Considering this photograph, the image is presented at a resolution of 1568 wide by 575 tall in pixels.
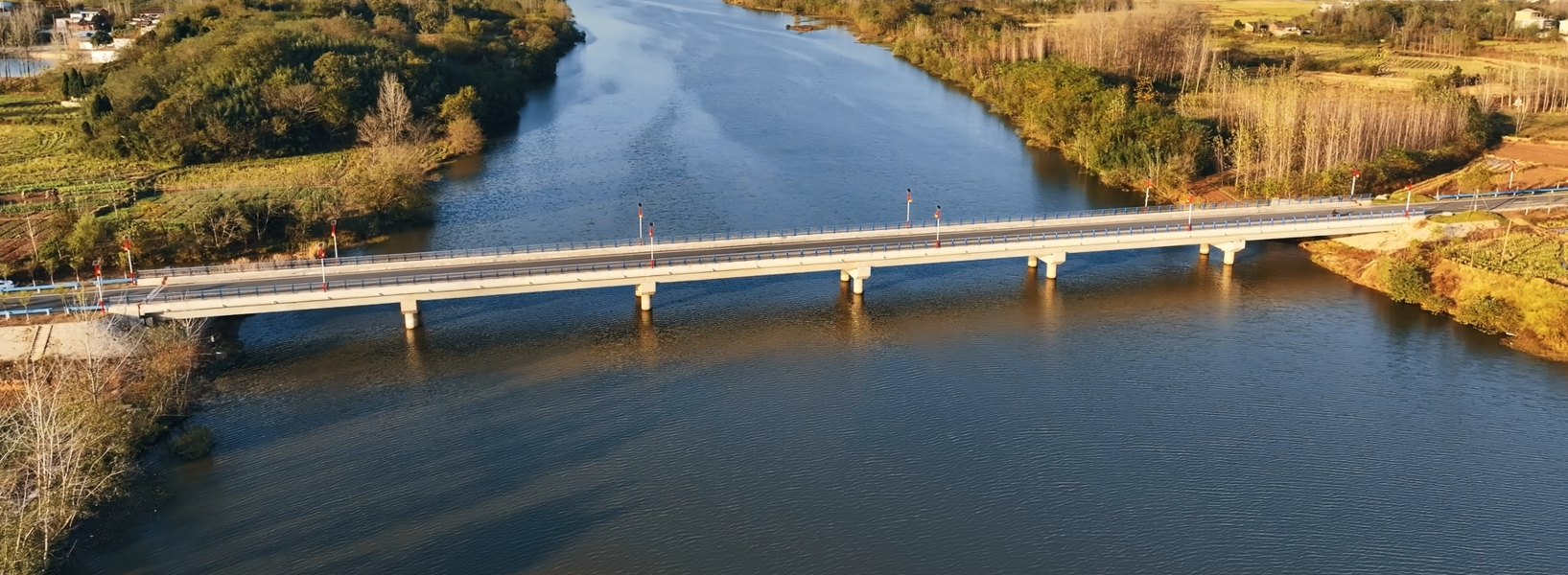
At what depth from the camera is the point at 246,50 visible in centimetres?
7919

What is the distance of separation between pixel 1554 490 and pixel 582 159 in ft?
193

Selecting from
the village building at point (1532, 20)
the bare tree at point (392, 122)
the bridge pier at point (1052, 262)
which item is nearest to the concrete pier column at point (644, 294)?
the bridge pier at point (1052, 262)

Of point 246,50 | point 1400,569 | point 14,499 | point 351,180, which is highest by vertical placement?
point 246,50

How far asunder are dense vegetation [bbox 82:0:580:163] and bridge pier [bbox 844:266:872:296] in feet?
142

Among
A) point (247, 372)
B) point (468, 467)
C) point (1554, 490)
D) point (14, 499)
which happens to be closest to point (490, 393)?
point (468, 467)

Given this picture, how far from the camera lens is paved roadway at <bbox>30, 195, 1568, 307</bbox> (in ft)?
147

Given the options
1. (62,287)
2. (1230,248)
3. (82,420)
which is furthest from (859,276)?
(62,287)

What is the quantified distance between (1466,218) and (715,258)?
124 ft

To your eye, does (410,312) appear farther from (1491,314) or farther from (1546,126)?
(1546,126)

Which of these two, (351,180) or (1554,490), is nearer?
(1554,490)

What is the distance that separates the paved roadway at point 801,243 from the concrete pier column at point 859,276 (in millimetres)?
1419

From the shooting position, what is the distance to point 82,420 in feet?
106

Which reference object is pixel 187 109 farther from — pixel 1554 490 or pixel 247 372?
pixel 1554 490

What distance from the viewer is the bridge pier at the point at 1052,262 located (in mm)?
53094
